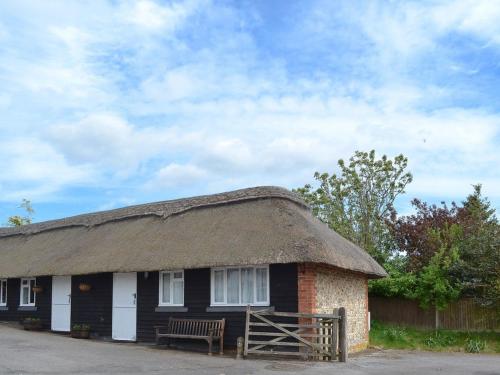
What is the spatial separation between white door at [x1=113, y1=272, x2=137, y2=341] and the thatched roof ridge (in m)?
2.58

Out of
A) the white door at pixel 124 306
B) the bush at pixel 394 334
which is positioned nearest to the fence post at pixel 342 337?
the bush at pixel 394 334

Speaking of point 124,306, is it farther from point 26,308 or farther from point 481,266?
point 481,266

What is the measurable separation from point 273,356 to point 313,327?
1388 millimetres

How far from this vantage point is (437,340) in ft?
71.1

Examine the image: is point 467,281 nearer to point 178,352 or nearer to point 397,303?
point 397,303

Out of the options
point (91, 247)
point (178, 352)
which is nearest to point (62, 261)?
point (91, 247)

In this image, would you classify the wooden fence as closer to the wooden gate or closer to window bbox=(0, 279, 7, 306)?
the wooden gate

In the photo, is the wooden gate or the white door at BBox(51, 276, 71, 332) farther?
the white door at BBox(51, 276, 71, 332)

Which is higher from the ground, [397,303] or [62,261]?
[62,261]

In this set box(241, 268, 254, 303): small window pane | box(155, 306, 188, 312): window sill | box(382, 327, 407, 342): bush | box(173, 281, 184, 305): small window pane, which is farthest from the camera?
box(382, 327, 407, 342): bush

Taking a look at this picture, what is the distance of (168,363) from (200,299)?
12.3 feet

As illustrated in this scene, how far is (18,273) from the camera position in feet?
75.7

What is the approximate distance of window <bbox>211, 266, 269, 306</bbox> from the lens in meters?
17.0

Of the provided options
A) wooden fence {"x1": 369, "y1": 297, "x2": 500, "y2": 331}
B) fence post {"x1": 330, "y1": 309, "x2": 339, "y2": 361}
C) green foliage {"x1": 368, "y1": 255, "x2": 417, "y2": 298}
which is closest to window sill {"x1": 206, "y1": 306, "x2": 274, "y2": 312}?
fence post {"x1": 330, "y1": 309, "x2": 339, "y2": 361}
